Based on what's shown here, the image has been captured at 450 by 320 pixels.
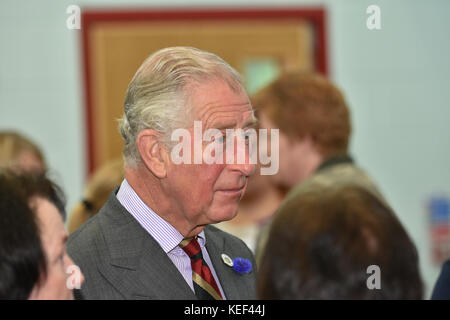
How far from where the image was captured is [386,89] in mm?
4035

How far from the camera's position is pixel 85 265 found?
1.07 metres

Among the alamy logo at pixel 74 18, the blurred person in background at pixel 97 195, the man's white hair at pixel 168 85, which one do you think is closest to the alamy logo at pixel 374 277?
the man's white hair at pixel 168 85

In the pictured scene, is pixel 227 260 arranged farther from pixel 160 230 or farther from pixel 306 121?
pixel 306 121

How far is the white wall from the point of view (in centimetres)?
388

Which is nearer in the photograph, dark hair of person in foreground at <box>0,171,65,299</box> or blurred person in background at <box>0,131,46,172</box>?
dark hair of person in foreground at <box>0,171,65,299</box>

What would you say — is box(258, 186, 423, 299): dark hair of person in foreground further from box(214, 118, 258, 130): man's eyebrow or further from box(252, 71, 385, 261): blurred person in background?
box(252, 71, 385, 261): blurred person in background

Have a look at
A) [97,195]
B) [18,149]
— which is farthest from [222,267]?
[18,149]

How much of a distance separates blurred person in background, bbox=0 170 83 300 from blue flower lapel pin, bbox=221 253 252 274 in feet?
1.09

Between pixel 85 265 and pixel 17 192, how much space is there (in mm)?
203

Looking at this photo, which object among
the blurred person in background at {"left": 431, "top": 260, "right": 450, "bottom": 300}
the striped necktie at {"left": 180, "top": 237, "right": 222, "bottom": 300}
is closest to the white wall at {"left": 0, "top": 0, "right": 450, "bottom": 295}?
the blurred person in background at {"left": 431, "top": 260, "right": 450, "bottom": 300}

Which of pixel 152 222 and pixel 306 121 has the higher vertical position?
pixel 306 121

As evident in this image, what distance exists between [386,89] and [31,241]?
11.1 feet
